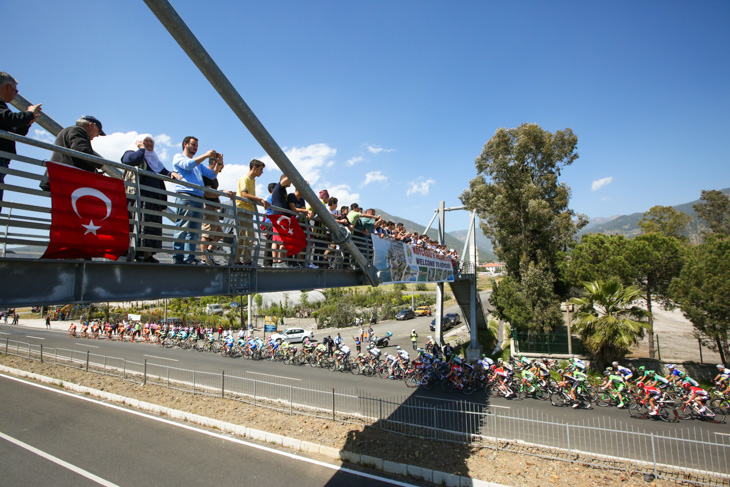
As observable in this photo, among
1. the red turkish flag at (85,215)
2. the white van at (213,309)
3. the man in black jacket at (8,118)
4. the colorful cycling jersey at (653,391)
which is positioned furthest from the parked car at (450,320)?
the man in black jacket at (8,118)

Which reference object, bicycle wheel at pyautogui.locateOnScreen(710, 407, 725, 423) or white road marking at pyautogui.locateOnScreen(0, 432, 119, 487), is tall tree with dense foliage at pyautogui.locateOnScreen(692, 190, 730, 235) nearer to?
bicycle wheel at pyautogui.locateOnScreen(710, 407, 725, 423)

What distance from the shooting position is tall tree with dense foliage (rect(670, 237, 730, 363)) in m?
14.8

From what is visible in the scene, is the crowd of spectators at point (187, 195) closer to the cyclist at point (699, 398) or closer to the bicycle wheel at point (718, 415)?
the cyclist at point (699, 398)

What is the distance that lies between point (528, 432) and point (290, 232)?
856 centimetres

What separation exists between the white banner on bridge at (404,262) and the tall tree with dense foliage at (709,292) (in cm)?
1082

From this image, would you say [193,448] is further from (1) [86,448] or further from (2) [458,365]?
(2) [458,365]

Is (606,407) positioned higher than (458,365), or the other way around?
(458,365)

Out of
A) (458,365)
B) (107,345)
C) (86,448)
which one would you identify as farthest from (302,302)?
(86,448)

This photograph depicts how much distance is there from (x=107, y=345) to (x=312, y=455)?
2569cm

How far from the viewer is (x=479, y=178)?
2781cm

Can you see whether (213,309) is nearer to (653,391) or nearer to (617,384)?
(617,384)

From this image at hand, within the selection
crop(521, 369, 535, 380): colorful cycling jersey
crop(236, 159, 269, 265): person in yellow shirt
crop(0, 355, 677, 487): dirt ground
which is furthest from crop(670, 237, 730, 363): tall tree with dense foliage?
crop(236, 159, 269, 265): person in yellow shirt

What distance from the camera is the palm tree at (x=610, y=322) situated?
15445 millimetres

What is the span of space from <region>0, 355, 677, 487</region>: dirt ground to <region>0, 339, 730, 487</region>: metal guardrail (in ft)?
0.97
